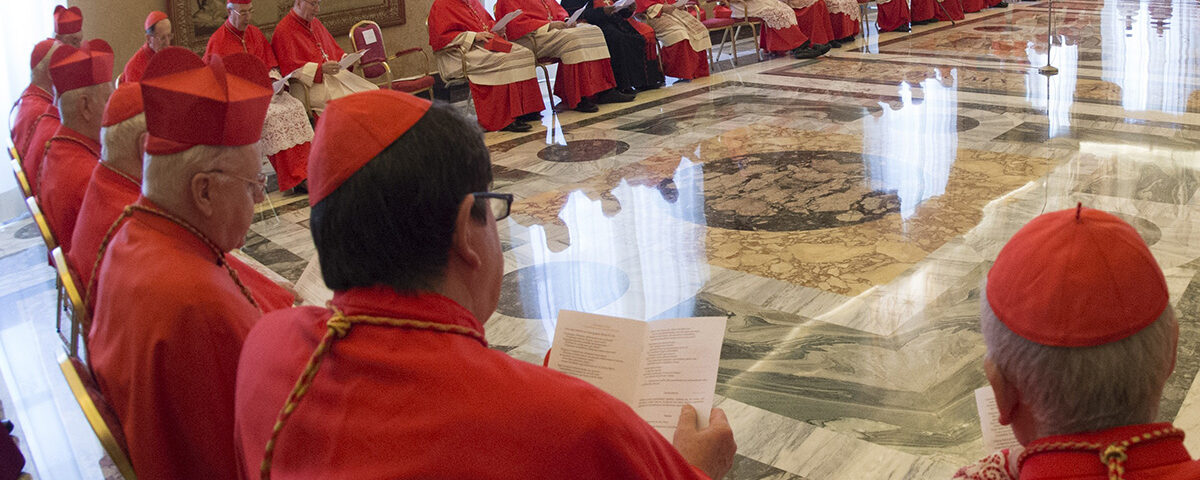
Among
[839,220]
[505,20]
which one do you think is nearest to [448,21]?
[505,20]

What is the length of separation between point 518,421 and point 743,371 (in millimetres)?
2130

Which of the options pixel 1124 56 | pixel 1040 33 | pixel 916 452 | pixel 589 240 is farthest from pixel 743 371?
pixel 1040 33

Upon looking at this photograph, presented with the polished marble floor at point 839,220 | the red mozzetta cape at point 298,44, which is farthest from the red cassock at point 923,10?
the red mozzetta cape at point 298,44

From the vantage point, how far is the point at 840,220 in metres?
4.62

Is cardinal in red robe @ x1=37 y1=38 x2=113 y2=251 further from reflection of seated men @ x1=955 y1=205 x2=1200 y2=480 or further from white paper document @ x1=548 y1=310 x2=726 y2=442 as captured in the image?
reflection of seated men @ x1=955 y1=205 x2=1200 y2=480

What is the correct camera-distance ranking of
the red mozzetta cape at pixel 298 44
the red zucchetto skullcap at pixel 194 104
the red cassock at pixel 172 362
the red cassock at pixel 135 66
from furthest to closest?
the red mozzetta cape at pixel 298 44
the red cassock at pixel 135 66
the red zucchetto skullcap at pixel 194 104
the red cassock at pixel 172 362

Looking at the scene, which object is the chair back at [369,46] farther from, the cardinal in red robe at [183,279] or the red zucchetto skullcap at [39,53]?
the cardinal in red robe at [183,279]

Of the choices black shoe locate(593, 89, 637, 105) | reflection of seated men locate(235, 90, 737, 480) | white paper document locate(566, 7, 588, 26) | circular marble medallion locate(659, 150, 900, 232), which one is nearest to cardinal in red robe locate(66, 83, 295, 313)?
reflection of seated men locate(235, 90, 737, 480)

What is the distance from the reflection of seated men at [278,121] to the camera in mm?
5762

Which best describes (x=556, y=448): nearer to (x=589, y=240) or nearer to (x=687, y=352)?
(x=687, y=352)

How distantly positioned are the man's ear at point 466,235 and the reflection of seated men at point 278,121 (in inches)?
185

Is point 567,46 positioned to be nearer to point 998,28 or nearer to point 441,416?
point 998,28

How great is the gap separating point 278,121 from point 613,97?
3.14 meters

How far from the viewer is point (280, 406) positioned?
129 centimetres
